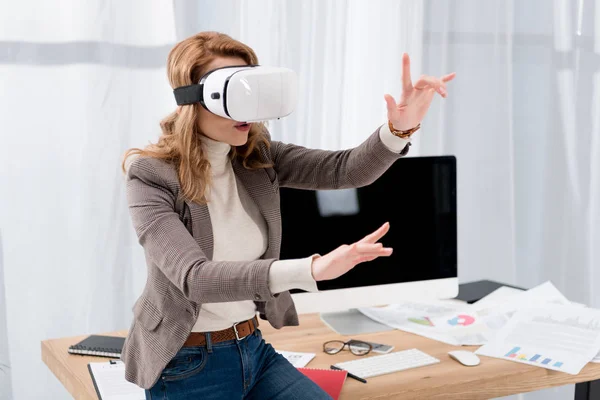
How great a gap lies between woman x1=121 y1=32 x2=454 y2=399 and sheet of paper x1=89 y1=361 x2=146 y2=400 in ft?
0.37

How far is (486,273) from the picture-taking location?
3.11 metres

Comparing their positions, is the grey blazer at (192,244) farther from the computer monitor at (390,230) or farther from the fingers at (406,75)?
Answer: the computer monitor at (390,230)

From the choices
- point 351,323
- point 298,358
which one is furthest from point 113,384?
point 351,323

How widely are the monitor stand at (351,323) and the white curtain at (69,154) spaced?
26.7 inches

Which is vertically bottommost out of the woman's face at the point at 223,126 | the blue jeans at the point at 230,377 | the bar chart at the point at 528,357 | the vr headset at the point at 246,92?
the bar chart at the point at 528,357

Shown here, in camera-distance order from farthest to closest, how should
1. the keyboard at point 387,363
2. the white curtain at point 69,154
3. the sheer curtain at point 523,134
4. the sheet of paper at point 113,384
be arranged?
the sheer curtain at point 523,134 < the white curtain at point 69,154 < the keyboard at point 387,363 < the sheet of paper at point 113,384

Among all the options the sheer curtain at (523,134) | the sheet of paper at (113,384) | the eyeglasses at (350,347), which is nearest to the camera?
the sheet of paper at (113,384)

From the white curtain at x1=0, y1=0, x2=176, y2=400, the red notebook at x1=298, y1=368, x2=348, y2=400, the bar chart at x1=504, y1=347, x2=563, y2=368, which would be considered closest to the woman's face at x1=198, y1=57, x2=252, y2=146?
the red notebook at x1=298, y1=368, x2=348, y2=400

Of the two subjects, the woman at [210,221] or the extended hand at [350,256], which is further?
the woman at [210,221]

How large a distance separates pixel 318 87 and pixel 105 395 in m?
1.37

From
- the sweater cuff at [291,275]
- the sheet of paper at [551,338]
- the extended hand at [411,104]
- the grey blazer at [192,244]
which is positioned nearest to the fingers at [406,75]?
the extended hand at [411,104]

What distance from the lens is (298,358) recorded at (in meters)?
1.75

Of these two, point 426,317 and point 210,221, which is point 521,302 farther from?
point 210,221

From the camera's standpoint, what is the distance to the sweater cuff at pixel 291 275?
1178 mm
